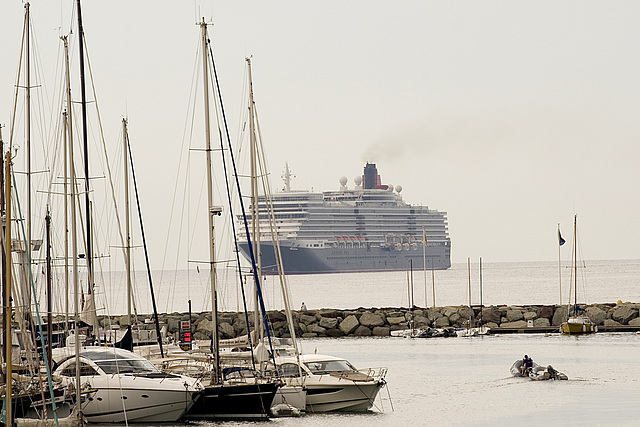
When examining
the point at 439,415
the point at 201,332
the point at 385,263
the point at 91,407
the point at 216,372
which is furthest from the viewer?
the point at 385,263

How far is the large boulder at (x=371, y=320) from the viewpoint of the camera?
5391cm

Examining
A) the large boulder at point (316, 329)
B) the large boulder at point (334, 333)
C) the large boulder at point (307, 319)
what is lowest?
the large boulder at point (334, 333)

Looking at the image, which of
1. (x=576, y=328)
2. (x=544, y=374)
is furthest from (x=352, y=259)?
(x=544, y=374)

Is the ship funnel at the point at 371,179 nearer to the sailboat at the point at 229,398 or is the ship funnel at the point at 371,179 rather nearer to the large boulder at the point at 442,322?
the large boulder at the point at 442,322

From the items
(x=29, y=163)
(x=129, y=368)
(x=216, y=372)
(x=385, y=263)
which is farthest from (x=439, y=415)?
(x=385, y=263)

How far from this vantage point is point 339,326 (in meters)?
53.5

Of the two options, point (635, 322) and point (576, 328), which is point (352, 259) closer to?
point (635, 322)

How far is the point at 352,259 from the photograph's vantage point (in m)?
164

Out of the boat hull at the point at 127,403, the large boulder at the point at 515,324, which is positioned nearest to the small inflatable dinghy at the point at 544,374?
the boat hull at the point at 127,403

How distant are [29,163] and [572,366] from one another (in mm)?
21039

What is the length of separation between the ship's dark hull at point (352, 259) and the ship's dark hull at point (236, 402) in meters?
120

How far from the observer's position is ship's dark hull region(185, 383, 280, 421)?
22062mm

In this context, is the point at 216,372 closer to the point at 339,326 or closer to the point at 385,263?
the point at 339,326

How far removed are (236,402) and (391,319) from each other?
33258mm
